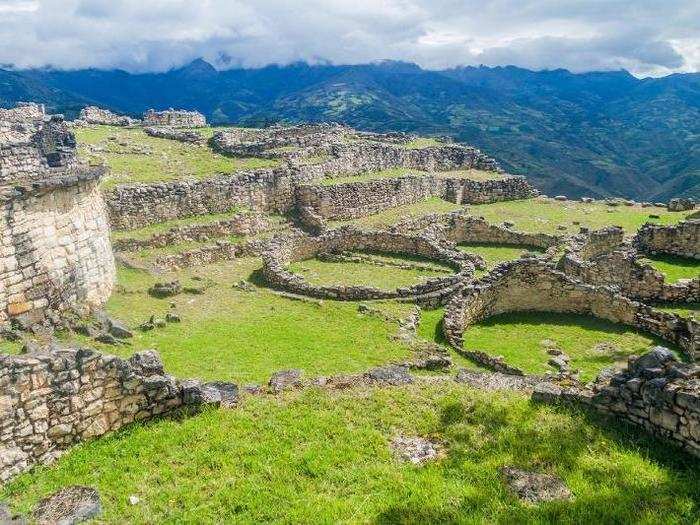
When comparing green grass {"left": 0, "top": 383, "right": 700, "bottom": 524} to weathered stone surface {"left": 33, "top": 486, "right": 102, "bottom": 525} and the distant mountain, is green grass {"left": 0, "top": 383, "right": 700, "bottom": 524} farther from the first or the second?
the distant mountain

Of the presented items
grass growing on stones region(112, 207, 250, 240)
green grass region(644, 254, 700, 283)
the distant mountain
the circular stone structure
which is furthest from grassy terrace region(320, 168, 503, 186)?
the distant mountain

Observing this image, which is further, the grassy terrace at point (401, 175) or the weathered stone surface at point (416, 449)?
the grassy terrace at point (401, 175)

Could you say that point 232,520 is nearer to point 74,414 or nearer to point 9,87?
point 74,414

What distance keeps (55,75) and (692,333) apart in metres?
148

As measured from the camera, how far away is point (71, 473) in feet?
31.9

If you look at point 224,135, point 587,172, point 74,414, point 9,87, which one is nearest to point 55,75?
point 9,87

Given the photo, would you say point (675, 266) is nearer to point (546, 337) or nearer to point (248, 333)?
point (546, 337)

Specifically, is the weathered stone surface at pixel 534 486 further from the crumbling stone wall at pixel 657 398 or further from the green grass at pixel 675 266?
the green grass at pixel 675 266

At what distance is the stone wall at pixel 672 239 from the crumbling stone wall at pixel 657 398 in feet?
71.0

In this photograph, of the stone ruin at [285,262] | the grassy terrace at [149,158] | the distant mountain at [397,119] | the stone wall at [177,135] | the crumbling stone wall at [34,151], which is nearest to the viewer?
the stone ruin at [285,262]

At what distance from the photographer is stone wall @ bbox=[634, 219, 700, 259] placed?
2869 centimetres

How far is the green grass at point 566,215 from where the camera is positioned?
34594mm

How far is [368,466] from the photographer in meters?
9.33

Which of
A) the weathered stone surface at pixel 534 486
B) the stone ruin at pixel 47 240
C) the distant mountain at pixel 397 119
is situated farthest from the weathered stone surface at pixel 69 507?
the distant mountain at pixel 397 119
